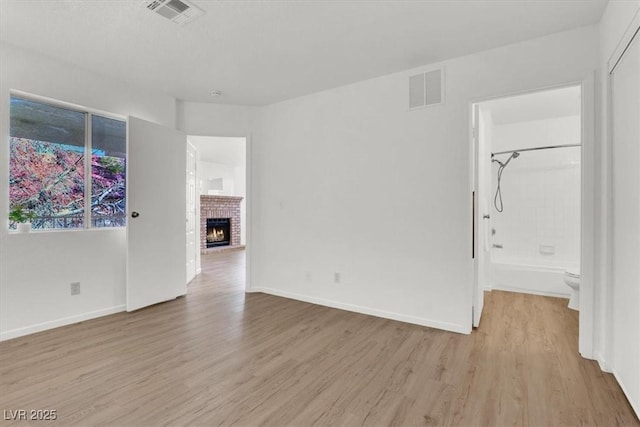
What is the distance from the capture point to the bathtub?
4.07 metres

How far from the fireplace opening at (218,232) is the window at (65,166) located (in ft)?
16.2

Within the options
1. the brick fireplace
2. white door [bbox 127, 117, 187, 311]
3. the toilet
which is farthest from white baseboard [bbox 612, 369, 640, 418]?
the brick fireplace

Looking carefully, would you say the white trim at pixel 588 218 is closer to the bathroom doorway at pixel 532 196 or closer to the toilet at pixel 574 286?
the toilet at pixel 574 286

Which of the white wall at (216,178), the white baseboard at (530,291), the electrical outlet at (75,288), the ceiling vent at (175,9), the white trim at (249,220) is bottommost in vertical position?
the white baseboard at (530,291)

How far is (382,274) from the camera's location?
10.6ft

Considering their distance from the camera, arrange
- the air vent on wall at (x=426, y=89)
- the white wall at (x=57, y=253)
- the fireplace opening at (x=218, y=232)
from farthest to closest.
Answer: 1. the fireplace opening at (x=218, y=232)
2. the air vent on wall at (x=426, y=89)
3. the white wall at (x=57, y=253)

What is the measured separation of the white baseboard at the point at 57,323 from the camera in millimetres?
2630

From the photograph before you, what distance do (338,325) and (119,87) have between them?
3.40 meters

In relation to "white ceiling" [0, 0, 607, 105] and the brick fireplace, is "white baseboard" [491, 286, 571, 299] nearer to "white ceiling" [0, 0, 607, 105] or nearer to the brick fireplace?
"white ceiling" [0, 0, 607, 105]

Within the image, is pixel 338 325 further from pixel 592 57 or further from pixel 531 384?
pixel 592 57

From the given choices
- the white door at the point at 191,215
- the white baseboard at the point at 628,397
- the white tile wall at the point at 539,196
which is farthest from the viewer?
the white door at the point at 191,215

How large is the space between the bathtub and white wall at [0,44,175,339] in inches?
191

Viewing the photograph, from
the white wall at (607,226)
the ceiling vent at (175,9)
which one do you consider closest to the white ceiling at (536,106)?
the white wall at (607,226)

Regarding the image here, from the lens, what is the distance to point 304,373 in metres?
2.08
